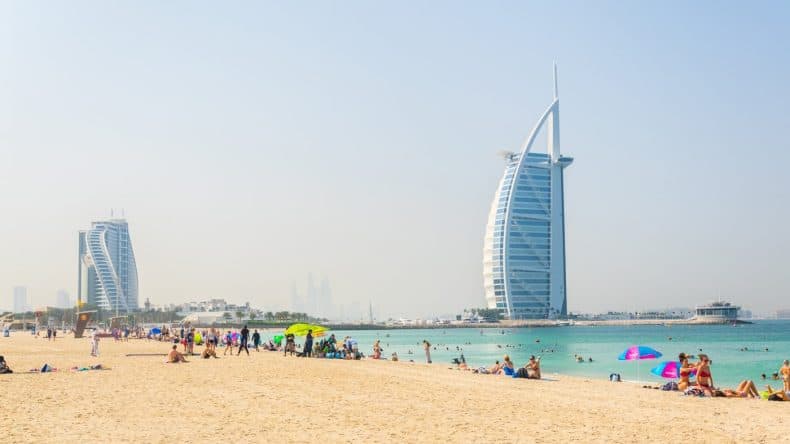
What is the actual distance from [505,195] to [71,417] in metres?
134

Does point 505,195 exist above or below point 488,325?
above

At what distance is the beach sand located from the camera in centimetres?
1126

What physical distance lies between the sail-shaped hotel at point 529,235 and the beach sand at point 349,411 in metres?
124

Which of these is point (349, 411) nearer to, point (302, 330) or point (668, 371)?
point (668, 371)

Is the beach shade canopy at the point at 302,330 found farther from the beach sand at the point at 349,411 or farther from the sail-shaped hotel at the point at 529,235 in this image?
the sail-shaped hotel at the point at 529,235

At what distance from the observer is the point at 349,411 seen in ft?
44.8

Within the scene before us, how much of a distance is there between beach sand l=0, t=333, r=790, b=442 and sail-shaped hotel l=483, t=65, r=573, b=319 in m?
124

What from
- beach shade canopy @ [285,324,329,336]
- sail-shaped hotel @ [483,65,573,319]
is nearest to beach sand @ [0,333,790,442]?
beach shade canopy @ [285,324,329,336]

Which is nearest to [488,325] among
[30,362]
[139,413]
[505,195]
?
[505,195]

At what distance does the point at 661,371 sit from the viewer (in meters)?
20.8

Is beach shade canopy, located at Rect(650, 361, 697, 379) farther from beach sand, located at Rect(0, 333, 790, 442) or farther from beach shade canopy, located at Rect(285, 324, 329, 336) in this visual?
beach shade canopy, located at Rect(285, 324, 329, 336)

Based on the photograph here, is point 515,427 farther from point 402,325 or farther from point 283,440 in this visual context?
point 402,325

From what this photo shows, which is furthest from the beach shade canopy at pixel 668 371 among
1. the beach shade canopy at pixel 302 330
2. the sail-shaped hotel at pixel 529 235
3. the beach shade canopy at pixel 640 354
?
the sail-shaped hotel at pixel 529 235

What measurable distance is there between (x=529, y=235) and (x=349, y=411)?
442 feet
